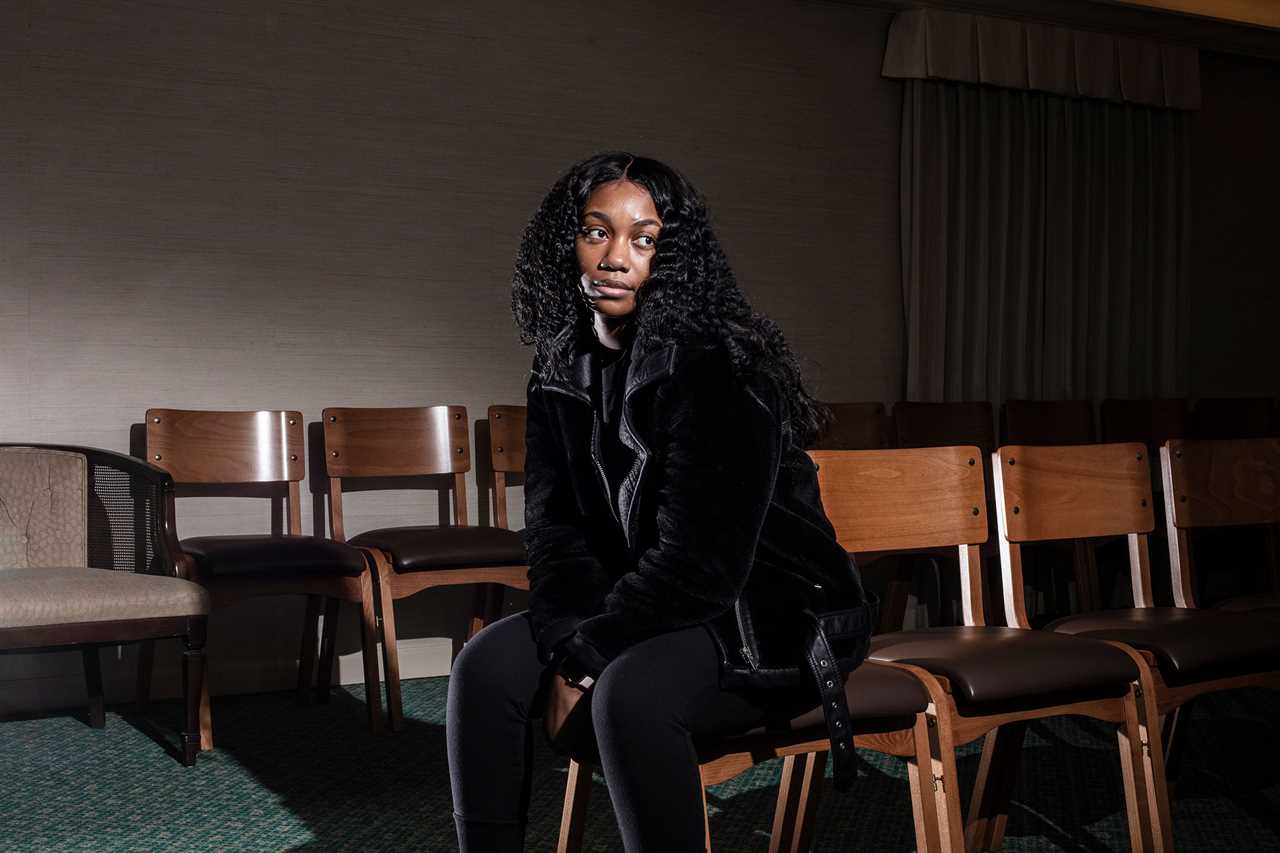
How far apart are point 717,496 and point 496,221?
3094 millimetres

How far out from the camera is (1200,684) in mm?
2139

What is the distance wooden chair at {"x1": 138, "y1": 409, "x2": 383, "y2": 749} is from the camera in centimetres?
328

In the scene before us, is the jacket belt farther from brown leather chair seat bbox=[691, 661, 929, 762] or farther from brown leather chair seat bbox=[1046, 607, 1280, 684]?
brown leather chair seat bbox=[1046, 607, 1280, 684]

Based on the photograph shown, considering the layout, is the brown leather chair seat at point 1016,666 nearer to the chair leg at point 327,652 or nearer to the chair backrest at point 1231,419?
the chair leg at point 327,652

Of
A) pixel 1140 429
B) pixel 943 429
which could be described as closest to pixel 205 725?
pixel 943 429

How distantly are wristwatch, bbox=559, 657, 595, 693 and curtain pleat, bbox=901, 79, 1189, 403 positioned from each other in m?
3.89

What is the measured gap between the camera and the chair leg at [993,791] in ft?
7.33

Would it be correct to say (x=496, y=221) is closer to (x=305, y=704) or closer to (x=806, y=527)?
(x=305, y=704)

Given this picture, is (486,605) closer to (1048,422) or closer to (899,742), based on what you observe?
(1048,422)

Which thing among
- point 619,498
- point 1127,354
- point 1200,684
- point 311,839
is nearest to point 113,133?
point 311,839

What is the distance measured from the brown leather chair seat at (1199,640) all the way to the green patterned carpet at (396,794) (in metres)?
0.39

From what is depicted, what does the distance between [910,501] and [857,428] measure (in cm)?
224

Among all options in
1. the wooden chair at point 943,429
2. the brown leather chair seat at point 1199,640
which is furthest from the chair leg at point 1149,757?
the wooden chair at point 943,429

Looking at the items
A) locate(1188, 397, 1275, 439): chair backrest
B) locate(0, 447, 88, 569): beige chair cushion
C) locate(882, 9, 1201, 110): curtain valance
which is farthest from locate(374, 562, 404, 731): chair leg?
locate(1188, 397, 1275, 439): chair backrest
